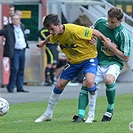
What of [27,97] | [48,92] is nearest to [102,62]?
[27,97]

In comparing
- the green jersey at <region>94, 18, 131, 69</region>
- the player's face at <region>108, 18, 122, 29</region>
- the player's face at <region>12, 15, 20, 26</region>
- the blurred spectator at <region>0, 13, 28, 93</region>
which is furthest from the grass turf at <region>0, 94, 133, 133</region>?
the player's face at <region>12, 15, 20, 26</region>

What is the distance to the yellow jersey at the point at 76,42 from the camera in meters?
10.8

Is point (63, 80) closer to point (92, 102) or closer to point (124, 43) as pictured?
→ point (92, 102)

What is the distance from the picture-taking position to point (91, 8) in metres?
22.9

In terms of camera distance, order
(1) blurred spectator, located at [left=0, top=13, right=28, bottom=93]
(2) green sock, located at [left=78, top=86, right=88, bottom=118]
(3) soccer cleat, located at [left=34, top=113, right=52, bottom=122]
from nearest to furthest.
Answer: (2) green sock, located at [left=78, top=86, right=88, bottom=118] → (3) soccer cleat, located at [left=34, top=113, right=52, bottom=122] → (1) blurred spectator, located at [left=0, top=13, right=28, bottom=93]

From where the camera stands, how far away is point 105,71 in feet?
36.7

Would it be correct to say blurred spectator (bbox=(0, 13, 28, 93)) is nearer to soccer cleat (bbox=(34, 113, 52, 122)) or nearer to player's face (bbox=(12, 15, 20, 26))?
player's face (bbox=(12, 15, 20, 26))

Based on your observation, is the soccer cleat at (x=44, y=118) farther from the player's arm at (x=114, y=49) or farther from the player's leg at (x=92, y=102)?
the player's arm at (x=114, y=49)

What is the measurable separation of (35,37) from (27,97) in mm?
4662

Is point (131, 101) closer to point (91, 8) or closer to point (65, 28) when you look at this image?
point (65, 28)

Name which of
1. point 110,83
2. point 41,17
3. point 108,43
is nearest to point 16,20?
point 41,17

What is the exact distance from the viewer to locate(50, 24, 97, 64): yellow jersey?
10789 mm

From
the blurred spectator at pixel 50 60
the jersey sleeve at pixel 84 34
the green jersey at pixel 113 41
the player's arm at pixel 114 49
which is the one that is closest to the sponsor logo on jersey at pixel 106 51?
the green jersey at pixel 113 41

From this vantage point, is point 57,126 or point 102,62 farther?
point 102,62
